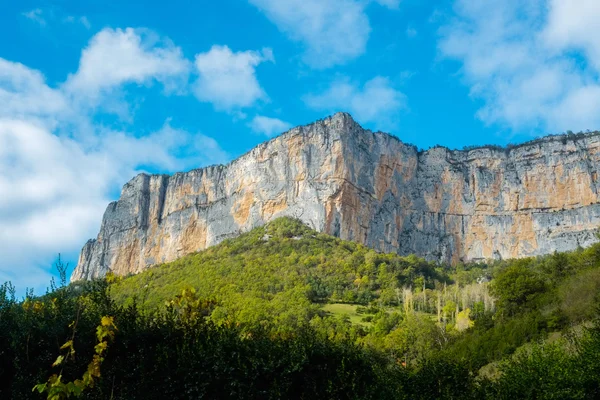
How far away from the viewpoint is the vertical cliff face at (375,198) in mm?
109688

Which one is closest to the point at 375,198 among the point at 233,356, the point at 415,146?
the point at 415,146

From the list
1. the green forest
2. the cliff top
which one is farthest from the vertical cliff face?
the green forest

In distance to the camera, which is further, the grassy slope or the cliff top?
the cliff top

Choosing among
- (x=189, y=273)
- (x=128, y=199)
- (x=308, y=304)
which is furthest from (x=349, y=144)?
(x=128, y=199)

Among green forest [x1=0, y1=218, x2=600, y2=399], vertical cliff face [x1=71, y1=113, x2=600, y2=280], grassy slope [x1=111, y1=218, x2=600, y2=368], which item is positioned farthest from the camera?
vertical cliff face [x1=71, y1=113, x2=600, y2=280]

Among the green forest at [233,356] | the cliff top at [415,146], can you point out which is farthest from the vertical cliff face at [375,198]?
the green forest at [233,356]

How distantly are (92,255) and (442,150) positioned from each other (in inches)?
3750

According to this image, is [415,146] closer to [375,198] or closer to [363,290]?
[375,198]

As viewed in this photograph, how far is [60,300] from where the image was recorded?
18.4 meters

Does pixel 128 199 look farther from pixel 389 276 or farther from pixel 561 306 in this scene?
pixel 561 306

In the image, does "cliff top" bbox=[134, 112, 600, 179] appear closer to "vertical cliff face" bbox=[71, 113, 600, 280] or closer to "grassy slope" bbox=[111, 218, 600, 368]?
"vertical cliff face" bbox=[71, 113, 600, 280]

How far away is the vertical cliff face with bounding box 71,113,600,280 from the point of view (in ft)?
360

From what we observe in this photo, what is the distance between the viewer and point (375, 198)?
115 metres

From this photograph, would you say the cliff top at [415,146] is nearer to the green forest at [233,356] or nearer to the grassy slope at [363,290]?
the grassy slope at [363,290]
